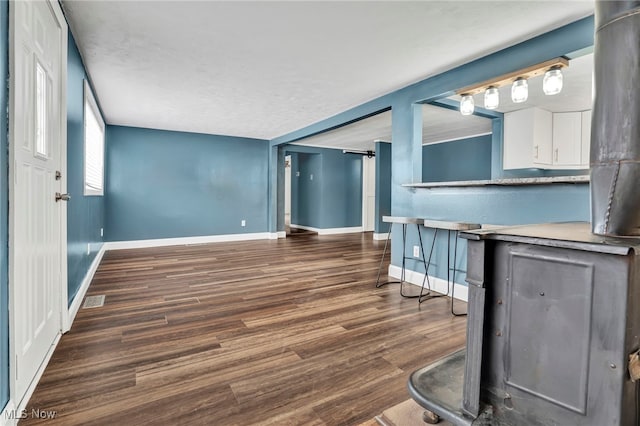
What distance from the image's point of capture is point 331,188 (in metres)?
7.82

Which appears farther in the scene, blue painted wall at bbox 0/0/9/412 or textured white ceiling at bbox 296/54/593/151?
textured white ceiling at bbox 296/54/593/151

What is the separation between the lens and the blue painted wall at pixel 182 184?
18.1 feet

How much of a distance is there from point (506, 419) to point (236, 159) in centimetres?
622

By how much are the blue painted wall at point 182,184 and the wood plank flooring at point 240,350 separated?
7.53 ft

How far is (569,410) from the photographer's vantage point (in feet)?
3.06

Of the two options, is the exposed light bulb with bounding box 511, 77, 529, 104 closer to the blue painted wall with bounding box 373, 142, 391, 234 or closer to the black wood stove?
the black wood stove

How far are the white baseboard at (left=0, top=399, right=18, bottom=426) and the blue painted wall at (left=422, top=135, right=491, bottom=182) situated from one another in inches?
259

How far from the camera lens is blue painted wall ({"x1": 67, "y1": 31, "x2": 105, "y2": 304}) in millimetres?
2314

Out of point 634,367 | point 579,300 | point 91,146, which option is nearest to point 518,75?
point 579,300

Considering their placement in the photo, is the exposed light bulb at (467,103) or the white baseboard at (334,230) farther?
the white baseboard at (334,230)

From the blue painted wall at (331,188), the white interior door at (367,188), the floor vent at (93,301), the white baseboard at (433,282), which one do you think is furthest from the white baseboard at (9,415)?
the white interior door at (367,188)

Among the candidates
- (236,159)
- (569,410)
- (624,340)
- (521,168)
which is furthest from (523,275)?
(236,159)

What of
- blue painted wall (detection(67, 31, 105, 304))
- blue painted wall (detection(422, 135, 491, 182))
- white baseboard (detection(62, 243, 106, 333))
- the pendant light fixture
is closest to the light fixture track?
the pendant light fixture

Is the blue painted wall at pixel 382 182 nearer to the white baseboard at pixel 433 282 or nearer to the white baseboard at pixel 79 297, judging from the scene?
the white baseboard at pixel 433 282
